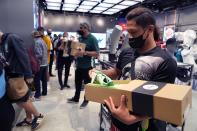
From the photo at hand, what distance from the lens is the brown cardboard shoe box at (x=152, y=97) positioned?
94cm

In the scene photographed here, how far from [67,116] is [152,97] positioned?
3.03 m

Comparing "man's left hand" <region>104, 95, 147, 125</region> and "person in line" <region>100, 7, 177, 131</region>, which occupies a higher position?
"person in line" <region>100, 7, 177, 131</region>

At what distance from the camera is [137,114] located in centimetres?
112

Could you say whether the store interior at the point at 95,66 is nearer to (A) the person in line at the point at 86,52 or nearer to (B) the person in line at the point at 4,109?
(A) the person in line at the point at 86,52

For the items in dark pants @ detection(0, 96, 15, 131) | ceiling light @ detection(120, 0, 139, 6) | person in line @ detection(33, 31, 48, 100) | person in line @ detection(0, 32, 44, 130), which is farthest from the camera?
ceiling light @ detection(120, 0, 139, 6)

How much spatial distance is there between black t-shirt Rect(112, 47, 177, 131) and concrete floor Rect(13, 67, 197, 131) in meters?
2.00

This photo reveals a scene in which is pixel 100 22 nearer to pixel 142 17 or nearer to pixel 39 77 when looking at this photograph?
pixel 39 77

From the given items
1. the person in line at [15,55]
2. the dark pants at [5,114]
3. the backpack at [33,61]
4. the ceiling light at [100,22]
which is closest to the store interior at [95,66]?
the backpack at [33,61]

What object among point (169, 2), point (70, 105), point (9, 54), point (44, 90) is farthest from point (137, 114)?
point (169, 2)

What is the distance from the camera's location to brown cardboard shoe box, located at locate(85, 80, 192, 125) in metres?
0.94

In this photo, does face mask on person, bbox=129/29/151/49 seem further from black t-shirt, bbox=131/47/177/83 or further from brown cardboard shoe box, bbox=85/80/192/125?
brown cardboard shoe box, bbox=85/80/192/125

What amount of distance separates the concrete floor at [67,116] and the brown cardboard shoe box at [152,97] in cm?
227

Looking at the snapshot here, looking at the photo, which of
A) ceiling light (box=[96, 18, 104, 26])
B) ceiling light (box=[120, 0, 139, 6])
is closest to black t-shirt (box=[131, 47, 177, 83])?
ceiling light (box=[120, 0, 139, 6])

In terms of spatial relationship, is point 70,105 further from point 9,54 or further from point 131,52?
point 131,52
